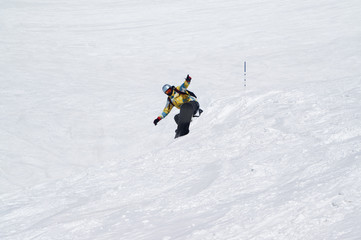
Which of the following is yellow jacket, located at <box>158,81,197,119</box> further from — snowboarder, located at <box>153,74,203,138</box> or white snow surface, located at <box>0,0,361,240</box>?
white snow surface, located at <box>0,0,361,240</box>

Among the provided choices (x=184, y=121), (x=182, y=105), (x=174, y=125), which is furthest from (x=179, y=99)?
(x=174, y=125)

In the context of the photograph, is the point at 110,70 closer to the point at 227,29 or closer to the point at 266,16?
the point at 227,29

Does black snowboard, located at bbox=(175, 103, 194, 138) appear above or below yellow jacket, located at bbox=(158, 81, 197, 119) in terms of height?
below

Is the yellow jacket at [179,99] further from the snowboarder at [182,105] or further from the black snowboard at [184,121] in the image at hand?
the black snowboard at [184,121]

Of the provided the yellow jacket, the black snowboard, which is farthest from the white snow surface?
the yellow jacket

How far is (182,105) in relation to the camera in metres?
10.5

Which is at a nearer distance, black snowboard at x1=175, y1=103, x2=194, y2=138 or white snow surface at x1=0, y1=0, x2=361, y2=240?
white snow surface at x1=0, y1=0, x2=361, y2=240

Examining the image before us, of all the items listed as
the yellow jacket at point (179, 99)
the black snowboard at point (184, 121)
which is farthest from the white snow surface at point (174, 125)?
the yellow jacket at point (179, 99)

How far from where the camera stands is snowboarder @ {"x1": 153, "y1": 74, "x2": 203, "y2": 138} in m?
10.2

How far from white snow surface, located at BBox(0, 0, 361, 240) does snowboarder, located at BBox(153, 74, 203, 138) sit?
0.31 metres

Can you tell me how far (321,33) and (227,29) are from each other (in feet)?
14.9

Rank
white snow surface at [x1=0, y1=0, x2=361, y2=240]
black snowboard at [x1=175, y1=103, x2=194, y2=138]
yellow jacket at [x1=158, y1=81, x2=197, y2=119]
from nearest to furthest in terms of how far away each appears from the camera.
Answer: white snow surface at [x1=0, y1=0, x2=361, y2=240]
black snowboard at [x1=175, y1=103, x2=194, y2=138]
yellow jacket at [x1=158, y1=81, x2=197, y2=119]

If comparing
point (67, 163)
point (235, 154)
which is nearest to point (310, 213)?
point (235, 154)

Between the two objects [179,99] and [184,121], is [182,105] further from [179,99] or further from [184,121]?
[184,121]
